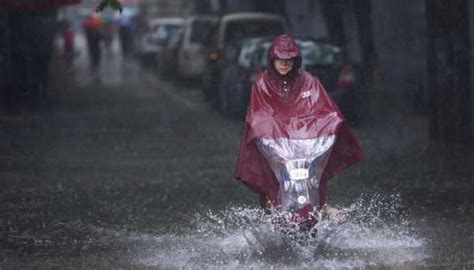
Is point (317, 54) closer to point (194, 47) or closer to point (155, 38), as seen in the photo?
point (194, 47)

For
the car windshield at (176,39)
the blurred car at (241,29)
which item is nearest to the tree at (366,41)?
the blurred car at (241,29)

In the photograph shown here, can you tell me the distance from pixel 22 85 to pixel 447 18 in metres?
10.7

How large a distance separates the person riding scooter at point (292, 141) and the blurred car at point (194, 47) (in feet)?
62.7

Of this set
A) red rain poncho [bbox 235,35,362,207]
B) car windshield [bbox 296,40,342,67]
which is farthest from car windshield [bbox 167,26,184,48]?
red rain poncho [bbox 235,35,362,207]

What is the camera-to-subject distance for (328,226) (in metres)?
8.74

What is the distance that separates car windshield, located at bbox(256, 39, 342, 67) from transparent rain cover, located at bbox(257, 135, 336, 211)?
10.6 meters

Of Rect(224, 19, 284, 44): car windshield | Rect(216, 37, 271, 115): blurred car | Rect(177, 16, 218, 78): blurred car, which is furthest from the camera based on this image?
Rect(177, 16, 218, 78): blurred car

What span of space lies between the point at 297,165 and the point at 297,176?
8 cm

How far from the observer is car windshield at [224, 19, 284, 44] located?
25438 millimetres

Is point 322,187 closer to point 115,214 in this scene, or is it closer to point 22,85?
point 115,214

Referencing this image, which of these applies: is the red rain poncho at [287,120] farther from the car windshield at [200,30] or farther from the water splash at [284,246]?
the car windshield at [200,30]

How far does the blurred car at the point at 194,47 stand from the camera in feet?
95.1

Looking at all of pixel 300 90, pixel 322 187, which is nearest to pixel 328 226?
pixel 322 187

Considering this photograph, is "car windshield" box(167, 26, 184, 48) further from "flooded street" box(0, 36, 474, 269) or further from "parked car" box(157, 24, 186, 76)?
"flooded street" box(0, 36, 474, 269)
